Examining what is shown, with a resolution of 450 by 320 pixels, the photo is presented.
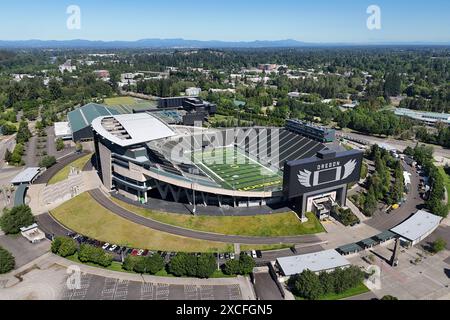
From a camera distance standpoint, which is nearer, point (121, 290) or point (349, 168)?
point (121, 290)

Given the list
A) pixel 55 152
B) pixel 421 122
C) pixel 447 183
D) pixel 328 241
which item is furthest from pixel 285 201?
pixel 421 122

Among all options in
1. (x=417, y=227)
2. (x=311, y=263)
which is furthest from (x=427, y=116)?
(x=311, y=263)

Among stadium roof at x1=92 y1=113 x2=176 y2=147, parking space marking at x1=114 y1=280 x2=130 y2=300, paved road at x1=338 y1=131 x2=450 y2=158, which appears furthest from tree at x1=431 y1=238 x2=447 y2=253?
paved road at x1=338 y1=131 x2=450 y2=158

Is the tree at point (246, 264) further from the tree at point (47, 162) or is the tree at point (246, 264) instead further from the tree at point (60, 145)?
the tree at point (60, 145)

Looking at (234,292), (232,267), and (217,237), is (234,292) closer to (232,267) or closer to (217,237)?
(232,267)

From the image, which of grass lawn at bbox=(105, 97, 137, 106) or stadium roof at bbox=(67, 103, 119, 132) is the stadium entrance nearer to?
stadium roof at bbox=(67, 103, 119, 132)
